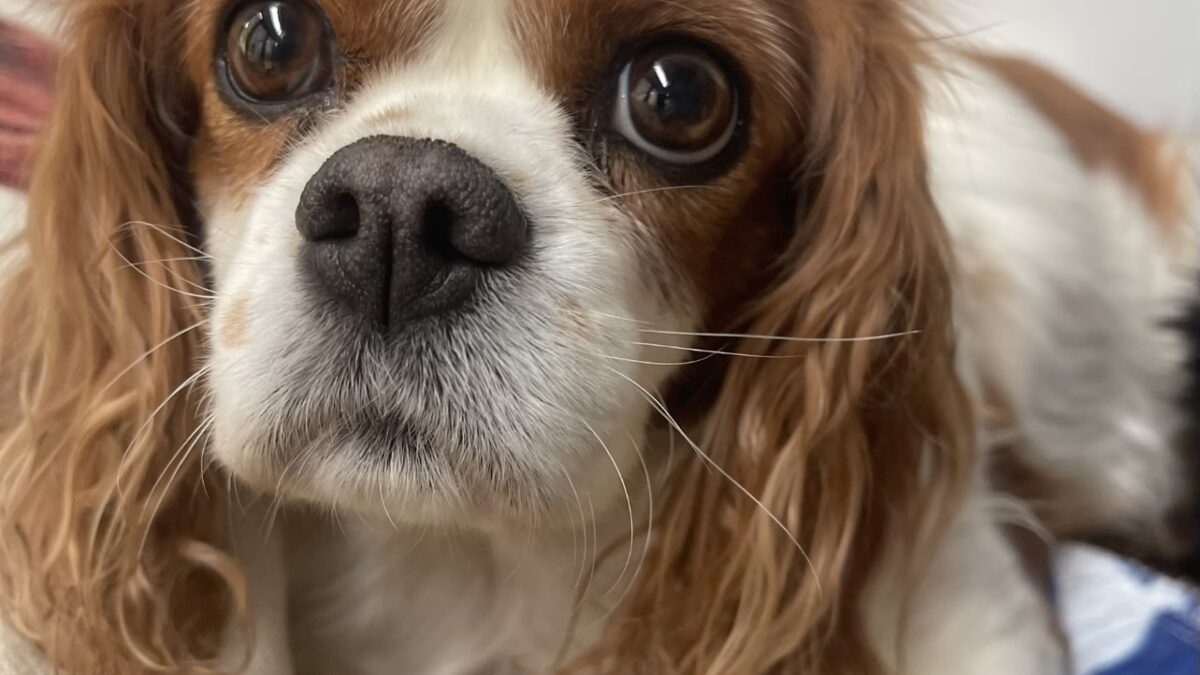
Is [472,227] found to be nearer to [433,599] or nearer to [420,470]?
[420,470]

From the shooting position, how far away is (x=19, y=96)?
108 centimetres

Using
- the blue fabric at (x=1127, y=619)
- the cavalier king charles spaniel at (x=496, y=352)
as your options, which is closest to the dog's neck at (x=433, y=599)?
the cavalier king charles spaniel at (x=496, y=352)

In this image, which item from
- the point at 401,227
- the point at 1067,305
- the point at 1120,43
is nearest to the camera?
the point at 401,227

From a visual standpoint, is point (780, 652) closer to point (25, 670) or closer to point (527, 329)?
point (527, 329)

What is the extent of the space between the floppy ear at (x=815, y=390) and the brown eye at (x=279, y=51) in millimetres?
353

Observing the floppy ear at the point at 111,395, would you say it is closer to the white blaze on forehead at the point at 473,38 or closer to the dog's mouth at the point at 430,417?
the dog's mouth at the point at 430,417

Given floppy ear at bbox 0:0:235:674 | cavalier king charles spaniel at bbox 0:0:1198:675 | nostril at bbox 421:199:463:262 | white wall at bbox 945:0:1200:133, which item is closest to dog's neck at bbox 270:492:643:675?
cavalier king charles spaniel at bbox 0:0:1198:675

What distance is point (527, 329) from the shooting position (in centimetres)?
75

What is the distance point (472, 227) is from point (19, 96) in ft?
1.91

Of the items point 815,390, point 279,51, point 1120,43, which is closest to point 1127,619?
point 815,390

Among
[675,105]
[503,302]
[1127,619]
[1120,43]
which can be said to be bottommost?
[1127,619]

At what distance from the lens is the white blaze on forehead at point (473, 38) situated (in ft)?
2.71

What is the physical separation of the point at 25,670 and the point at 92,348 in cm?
24

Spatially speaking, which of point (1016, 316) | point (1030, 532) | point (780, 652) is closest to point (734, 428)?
point (780, 652)
